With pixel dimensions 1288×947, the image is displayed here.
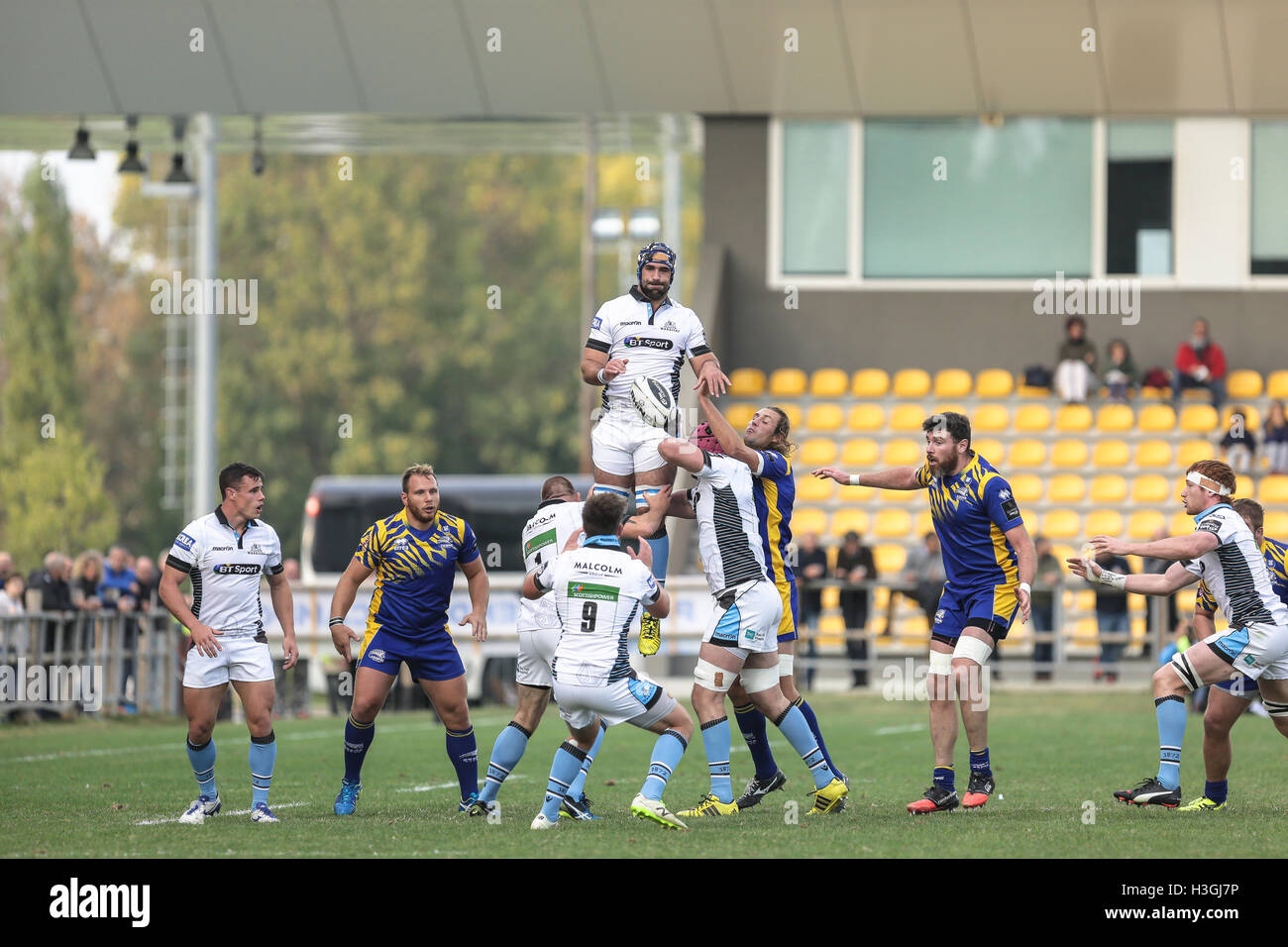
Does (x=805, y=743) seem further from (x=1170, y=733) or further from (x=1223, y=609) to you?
(x=1223, y=609)

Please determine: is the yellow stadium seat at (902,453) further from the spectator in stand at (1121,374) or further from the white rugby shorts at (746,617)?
the white rugby shorts at (746,617)

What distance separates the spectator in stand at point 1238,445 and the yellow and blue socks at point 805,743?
15945 mm

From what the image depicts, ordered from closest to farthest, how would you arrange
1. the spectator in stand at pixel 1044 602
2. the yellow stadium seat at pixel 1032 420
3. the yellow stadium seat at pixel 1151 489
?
the spectator in stand at pixel 1044 602
the yellow stadium seat at pixel 1151 489
the yellow stadium seat at pixel 1032 420

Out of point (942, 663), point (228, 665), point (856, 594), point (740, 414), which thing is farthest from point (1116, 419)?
point (228, 665)

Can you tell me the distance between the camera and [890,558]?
1008 inches

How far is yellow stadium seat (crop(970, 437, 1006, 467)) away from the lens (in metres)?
26.6

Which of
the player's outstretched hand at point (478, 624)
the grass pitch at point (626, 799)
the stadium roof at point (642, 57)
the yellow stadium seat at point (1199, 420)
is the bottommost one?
the grass pitch at point (626, 799)

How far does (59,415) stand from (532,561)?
39245 millimetres

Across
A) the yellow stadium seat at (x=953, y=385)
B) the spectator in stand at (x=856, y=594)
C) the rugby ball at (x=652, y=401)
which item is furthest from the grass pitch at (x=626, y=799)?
the yellow stadium seat at (x=953, y=385)

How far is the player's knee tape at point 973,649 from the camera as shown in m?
11.0

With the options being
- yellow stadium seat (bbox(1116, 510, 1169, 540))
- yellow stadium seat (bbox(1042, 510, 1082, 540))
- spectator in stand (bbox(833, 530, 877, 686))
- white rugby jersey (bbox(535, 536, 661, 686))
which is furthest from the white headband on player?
yellow stadium seat (bbox(1042, 510, 1082, 540))

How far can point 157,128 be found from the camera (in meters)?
→ 29.6

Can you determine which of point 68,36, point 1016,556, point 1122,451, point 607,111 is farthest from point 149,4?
point 1016,556

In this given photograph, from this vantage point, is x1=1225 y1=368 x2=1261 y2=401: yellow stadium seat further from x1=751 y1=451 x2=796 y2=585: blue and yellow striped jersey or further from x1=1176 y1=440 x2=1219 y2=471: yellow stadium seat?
x1=751 y1=451 x2=796 y2=585: blue and yellow striped jersey
